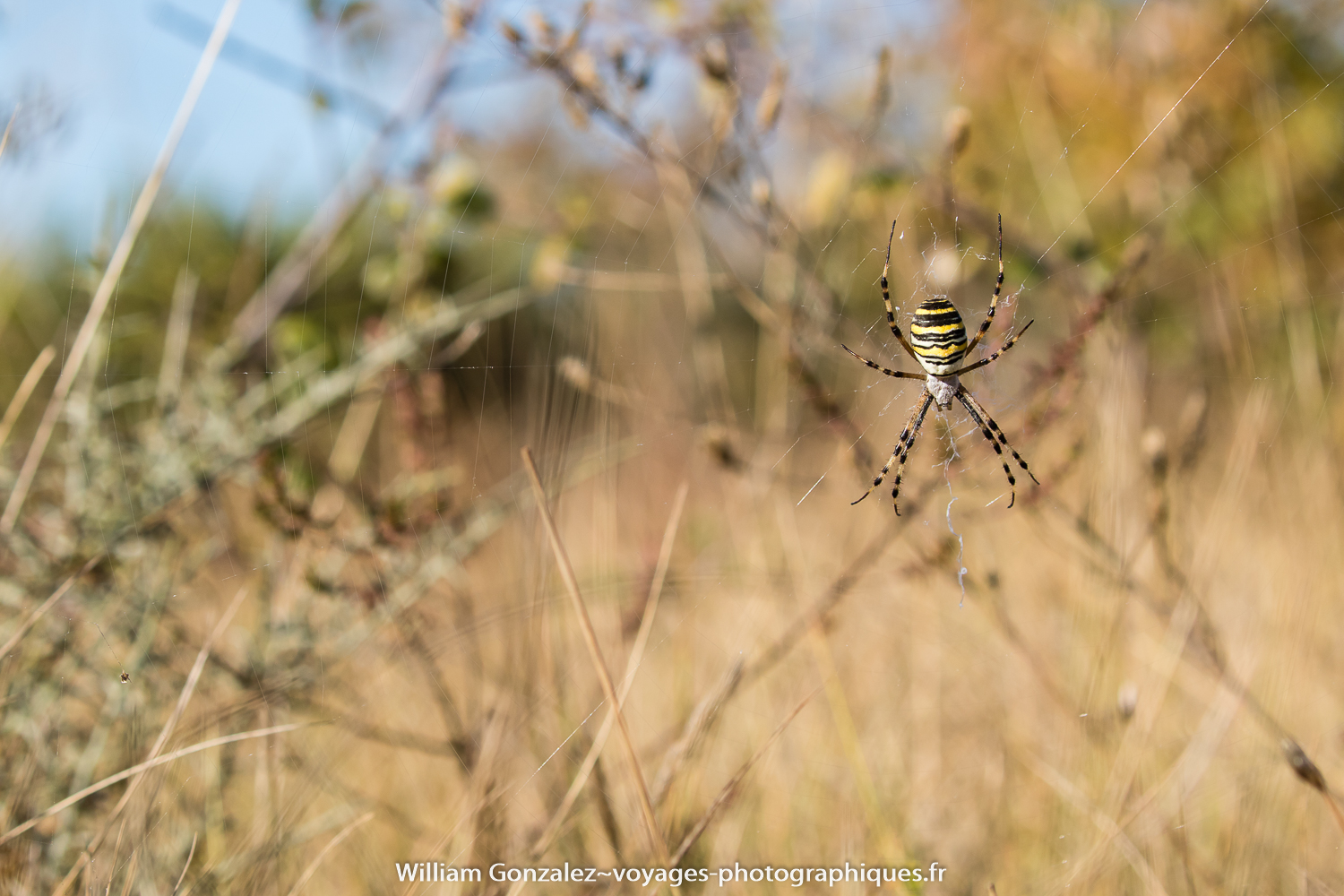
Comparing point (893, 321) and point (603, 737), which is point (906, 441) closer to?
point (893, 321)

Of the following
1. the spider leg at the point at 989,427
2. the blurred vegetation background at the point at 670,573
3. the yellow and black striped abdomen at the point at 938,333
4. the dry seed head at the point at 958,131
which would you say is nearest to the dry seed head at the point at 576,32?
the blurred vegetation background at the point at 670,573

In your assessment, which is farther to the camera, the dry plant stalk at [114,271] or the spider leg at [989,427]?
the spider leg at [989,427]

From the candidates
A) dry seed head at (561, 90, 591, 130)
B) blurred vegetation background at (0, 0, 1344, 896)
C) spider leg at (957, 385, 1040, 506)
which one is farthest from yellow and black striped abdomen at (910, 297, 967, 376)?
dry seed head at (561, 90, 591, 130)

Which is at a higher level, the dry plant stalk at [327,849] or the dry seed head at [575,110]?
the dry seed head at [575,110]

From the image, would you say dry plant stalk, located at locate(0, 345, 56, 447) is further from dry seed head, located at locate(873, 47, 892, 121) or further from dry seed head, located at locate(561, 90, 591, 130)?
A: dry seed head, located at locate(873, 47, 892, 121)

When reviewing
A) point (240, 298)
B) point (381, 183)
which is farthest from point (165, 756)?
point (240, 298)

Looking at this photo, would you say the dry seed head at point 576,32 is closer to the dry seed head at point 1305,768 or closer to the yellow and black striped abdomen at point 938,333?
the yellow and black striped abdomen at point 938,333

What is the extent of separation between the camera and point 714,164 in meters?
2.15

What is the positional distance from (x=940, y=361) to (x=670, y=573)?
3.42ft

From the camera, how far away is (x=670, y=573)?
101 inches

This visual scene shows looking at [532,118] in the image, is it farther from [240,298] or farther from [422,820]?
[422,820]

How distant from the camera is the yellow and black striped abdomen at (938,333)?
2.41 m

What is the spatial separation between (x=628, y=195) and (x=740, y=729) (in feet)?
6.38

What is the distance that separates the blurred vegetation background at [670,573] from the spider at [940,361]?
0.30ft
